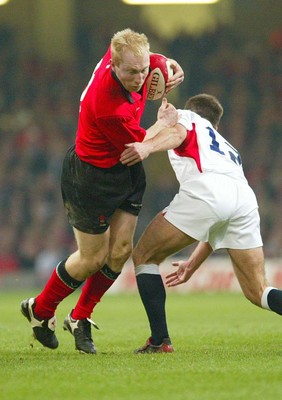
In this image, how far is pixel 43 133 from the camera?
67.4ft

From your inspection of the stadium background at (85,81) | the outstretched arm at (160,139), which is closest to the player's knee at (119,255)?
the outstretched arm at (160,139)

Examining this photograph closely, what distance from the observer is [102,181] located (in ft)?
21.3

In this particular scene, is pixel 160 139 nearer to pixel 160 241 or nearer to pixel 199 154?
→ pixel 199 154

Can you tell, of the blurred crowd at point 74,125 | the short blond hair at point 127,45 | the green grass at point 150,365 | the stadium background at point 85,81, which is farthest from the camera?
the stadium background at point 85,81

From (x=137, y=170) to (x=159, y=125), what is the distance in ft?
1.51

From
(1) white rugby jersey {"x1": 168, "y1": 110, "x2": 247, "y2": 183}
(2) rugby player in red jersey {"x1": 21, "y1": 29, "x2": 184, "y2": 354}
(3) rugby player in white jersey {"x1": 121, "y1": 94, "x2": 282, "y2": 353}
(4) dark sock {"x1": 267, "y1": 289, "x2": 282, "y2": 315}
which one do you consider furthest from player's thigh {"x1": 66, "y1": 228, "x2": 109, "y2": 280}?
(4) dark sock {"x1": 267, "y1": 289, "x2": 282, "y2": 315}

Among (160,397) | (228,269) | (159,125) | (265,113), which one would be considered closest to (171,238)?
(159,125)

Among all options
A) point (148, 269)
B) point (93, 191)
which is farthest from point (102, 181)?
point (148, 269)

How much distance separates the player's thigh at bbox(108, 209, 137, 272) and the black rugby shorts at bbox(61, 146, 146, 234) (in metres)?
0.11

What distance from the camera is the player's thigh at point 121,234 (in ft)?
21.9

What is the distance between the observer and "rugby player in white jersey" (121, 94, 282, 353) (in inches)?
253

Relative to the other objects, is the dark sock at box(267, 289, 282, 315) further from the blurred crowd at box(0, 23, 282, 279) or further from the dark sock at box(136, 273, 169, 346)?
the blurred crowd at box(0, 23, 282, 279)

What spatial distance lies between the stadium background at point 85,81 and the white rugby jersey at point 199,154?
1229 centimetres

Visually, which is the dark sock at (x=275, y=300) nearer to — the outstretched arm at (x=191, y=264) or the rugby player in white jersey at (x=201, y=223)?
the rugby player in white jersey at (x=201, y=223)
